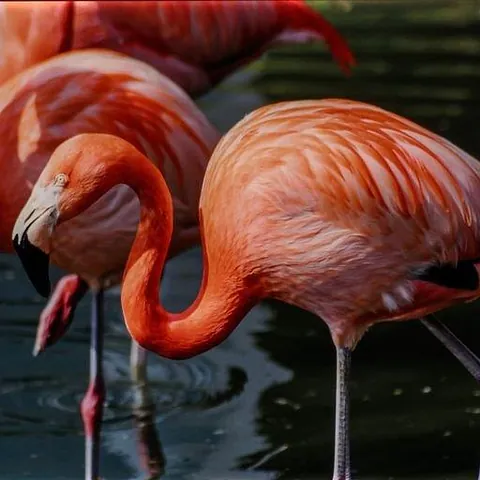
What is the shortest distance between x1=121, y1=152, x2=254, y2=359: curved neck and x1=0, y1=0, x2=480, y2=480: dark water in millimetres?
590

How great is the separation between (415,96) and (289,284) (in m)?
2.97

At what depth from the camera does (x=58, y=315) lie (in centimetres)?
347

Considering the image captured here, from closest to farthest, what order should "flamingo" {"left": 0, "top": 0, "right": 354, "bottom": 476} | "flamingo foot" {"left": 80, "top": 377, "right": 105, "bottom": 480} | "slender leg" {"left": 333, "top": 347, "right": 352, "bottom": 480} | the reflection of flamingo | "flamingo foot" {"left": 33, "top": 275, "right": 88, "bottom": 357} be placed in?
1. "slender leg" {"left": 333, "top": 347, "right": 352, "bottom": 480}
2. the reflection of flamingo
3. "flamingo foot" {"left": 80, "top": 377, "right": 105, "bottom": 480}
4. "flamingo foot" {"left": 33, "top": 275, "right": 88, "bottom": 357}
5. "flamingo" {"left": 0, "top": 0, "right": 354, "bottom": 476}

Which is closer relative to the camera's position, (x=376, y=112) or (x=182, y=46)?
(x=376, y=112)

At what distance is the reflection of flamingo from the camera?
3041 millimetres

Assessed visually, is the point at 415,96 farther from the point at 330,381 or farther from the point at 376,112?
the point at 376,112

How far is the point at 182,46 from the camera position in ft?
13.1

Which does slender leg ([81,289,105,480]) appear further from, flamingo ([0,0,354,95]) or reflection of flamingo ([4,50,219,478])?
flamingo ([0,0,354,95])

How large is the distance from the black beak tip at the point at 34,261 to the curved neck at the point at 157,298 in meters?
0.17

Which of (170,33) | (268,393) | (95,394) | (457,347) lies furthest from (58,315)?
(457,347)

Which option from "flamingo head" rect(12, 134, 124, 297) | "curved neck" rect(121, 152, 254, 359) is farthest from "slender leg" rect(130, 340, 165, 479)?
"flamingo head" rect(12, 134, 124, 297)

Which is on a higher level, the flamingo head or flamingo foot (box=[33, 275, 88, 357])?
the flamingo head

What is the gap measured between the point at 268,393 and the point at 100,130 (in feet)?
3.16

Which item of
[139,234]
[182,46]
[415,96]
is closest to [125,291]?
[139,234]
